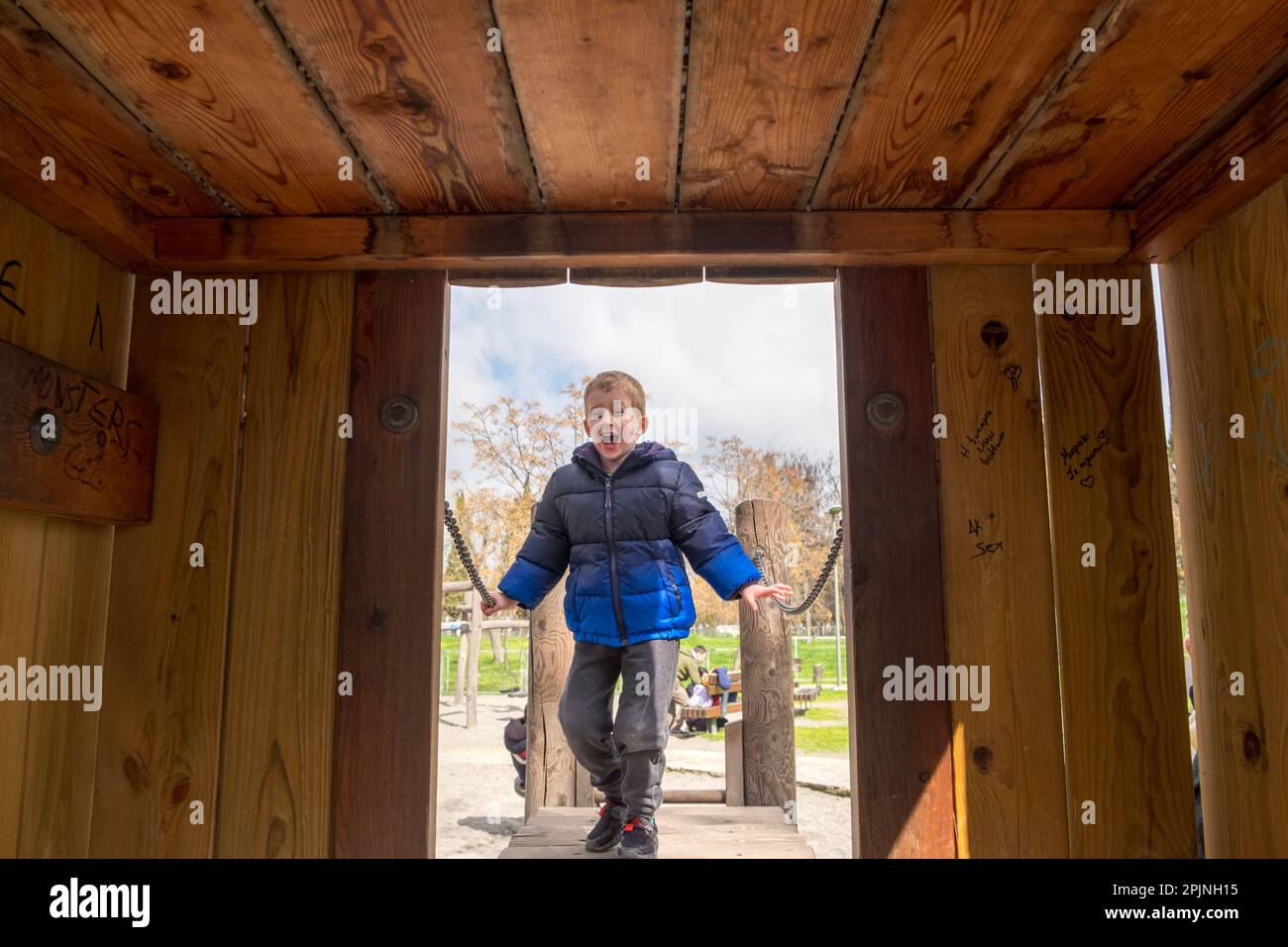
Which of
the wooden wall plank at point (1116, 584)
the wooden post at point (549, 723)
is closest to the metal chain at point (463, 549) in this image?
the wooden post at point (549, 723)

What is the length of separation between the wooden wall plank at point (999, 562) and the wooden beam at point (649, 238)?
0.49ft

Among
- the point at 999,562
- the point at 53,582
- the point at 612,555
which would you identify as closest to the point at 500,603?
the point at 612,555

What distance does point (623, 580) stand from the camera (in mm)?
2832

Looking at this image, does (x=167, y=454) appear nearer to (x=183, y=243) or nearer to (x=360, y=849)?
(x=183, y=243)

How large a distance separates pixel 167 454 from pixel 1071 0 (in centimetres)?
254

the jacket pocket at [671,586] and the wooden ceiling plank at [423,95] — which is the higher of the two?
the wooden ceiling plank at [423,95]

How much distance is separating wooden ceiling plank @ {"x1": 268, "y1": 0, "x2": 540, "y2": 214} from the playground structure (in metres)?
0.02

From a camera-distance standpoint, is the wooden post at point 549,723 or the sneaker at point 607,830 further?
the wooden post at point 549,723

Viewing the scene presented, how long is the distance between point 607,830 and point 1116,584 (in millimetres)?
1709

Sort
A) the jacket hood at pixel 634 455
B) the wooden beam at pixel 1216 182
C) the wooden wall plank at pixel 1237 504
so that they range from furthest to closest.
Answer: the jacket hood at pixel 634 455
the wooden wall plank at pixel 1237 504
the wooden beam at pixel 1216 182

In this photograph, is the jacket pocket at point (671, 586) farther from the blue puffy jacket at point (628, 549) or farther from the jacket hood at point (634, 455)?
→ the jacket hood at point (634, 455)

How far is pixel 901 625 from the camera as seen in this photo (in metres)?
2.42

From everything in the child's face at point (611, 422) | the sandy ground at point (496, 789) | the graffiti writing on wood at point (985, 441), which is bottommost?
the sandy ground at point (496, 789)

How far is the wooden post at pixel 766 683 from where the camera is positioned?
3.97 metres
